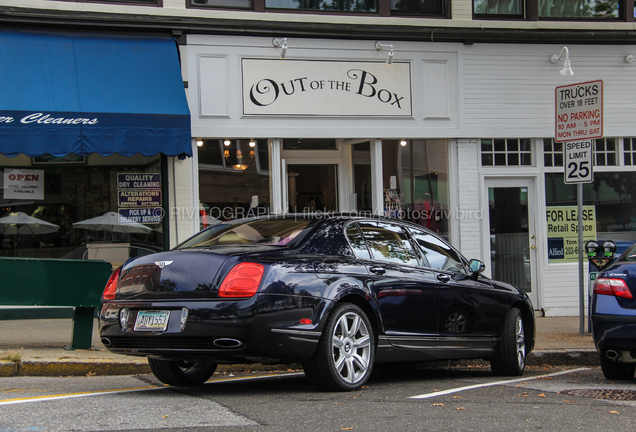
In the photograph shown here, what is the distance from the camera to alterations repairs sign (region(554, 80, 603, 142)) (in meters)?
9.28

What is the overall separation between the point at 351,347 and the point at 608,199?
8727 millimetres

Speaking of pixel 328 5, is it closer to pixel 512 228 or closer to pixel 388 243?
pixel 512 228

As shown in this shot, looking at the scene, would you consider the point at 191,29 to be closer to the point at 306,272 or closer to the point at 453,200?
the point at 453,200

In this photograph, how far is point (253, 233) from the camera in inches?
232

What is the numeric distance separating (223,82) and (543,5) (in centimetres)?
595

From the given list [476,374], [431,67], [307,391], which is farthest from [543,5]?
[307,391]

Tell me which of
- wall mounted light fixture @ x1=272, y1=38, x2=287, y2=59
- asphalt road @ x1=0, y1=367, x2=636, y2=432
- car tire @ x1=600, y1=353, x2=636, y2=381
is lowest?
car tire @ x1=600, y1=353, x2=636, y2=381

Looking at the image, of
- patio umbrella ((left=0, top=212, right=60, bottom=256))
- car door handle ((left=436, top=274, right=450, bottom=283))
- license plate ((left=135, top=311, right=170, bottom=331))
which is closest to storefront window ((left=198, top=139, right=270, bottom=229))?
patio umbrella ((left=0, top=212, right=60, bottom=256))

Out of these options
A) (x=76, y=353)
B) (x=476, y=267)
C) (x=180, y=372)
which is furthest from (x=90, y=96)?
(x=476, y=267)

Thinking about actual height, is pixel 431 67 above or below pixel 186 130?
above

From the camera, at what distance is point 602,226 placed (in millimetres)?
12492

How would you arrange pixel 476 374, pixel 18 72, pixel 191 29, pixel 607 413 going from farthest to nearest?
pixel 191 29
pixel 18 72
pixel 476 374
pixel 607 413

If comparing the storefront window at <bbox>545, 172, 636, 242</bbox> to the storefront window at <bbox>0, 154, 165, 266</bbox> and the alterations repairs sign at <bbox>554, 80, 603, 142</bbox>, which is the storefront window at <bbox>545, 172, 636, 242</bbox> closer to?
the alterations repairs sign at <bbox>554, 80, 603, 142</bbox>

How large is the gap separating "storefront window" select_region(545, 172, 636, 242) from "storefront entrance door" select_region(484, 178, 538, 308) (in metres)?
0.45
